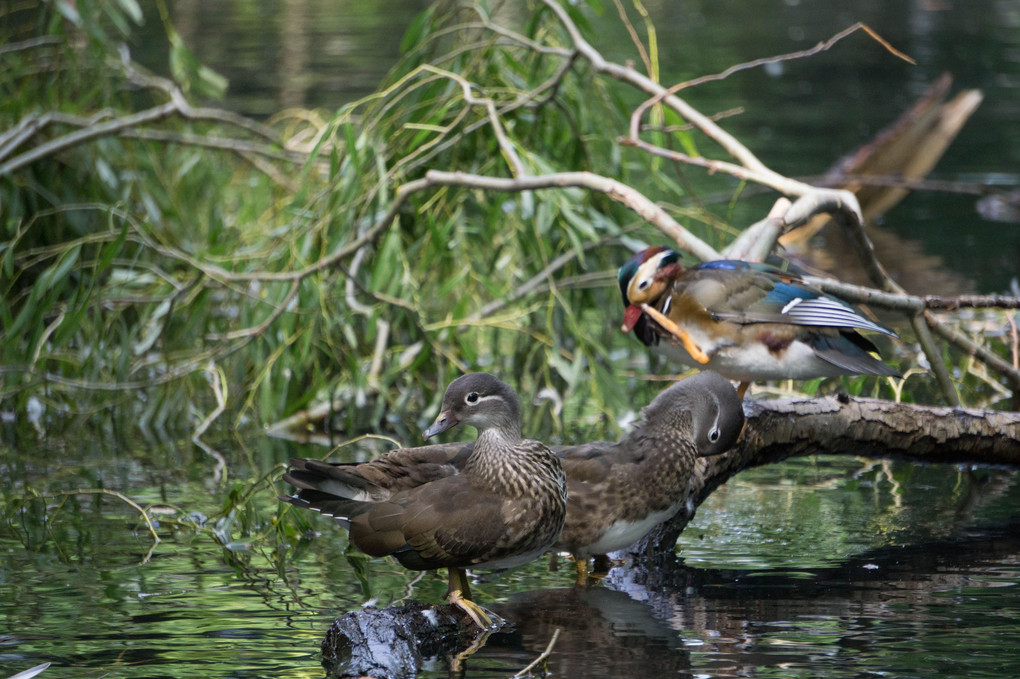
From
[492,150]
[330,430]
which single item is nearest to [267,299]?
[330,430]

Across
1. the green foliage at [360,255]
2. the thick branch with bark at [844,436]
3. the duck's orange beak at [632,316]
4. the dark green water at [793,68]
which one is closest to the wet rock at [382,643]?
the thick branch with bark at [844,436]

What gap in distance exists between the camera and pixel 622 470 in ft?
14.7

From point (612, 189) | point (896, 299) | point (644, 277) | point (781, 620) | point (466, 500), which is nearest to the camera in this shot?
point (466, 500)

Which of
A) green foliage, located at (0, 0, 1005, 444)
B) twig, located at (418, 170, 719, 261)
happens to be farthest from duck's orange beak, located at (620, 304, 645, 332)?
green foliage, located at (0, 0, 1005, 444)

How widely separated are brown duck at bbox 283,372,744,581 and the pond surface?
253 mm

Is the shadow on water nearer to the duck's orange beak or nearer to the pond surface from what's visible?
the pond surface

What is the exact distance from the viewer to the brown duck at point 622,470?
435 centimetres

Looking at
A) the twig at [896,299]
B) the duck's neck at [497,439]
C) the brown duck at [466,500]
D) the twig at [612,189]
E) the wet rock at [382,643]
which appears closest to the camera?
the wet rock at [382,643]

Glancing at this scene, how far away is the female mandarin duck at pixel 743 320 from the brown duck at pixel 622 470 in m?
0.41

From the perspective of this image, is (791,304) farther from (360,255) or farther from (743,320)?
(360,255)

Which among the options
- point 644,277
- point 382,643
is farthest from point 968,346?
point 382,643

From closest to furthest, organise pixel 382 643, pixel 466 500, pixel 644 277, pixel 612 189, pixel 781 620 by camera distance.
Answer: pixel 382 643
pixel 466 500
pixel 781 620
pixel 644 277
pixel 612 189

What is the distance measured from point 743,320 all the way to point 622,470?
924mm

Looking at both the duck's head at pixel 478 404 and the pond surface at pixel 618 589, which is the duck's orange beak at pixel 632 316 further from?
the duck's head at pixel 478 404
